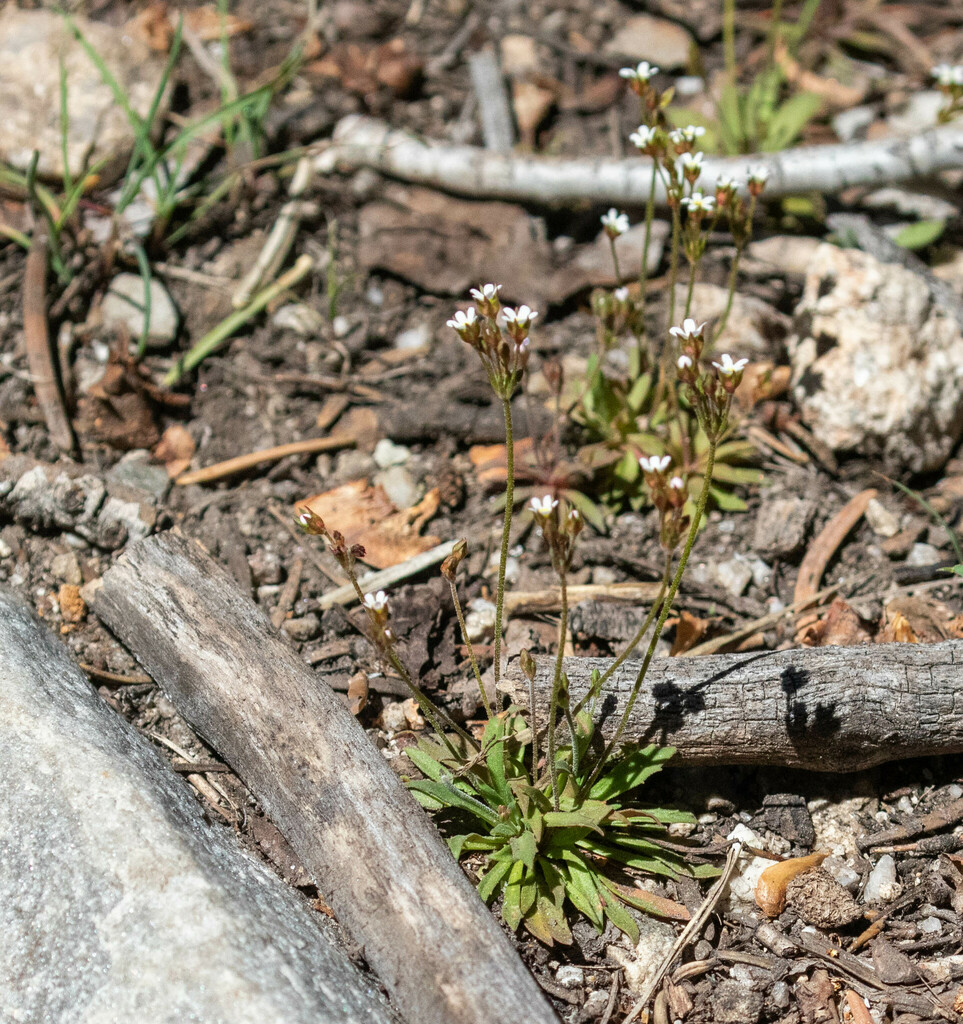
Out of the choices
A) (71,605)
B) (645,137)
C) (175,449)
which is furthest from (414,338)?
(71,605)

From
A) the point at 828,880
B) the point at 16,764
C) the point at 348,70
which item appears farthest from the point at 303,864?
the point at 348,70

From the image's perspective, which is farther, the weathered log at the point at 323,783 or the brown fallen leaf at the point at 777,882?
the brown fallen leaf at the point at 777,882

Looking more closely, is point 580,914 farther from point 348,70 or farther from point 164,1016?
point 348,70

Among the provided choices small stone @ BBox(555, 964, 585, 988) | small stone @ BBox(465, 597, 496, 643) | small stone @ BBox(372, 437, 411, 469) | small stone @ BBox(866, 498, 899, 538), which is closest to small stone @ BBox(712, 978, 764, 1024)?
small stone @ BBox(555, 964, 585, 988)

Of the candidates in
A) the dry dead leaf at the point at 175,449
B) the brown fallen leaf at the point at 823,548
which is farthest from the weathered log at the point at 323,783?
the brown fallen leaf at the point at 823,548

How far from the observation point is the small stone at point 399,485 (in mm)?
4168

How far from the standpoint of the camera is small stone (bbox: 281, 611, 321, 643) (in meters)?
3.67

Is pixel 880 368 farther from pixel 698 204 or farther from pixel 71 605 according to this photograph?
pixel 71 605

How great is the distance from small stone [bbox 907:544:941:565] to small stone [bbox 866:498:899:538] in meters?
0.11

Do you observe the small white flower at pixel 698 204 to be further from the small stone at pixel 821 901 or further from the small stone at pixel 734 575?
the small stone at pixel 821 901

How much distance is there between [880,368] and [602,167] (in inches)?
74.4

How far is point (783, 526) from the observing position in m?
3.98

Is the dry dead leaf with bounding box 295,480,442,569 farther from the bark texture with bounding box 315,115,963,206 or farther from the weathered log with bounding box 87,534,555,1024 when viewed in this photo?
the bark texture with bounding box 315,115,963,206

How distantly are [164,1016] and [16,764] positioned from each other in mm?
875
